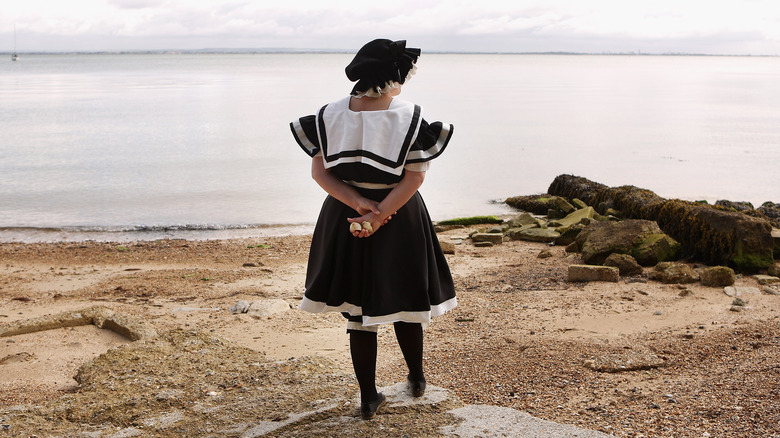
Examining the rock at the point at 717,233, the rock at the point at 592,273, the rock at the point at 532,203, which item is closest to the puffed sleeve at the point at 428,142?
the rock at the point at 592,273

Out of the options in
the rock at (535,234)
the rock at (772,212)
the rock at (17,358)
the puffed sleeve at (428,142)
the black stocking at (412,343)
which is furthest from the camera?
the rock at (772,212)

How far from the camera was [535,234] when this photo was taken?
1034cm

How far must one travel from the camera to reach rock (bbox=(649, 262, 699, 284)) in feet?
23.9

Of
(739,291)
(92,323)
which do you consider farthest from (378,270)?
(739,291)

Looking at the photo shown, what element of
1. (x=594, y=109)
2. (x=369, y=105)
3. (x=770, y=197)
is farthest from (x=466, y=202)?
(x=594, y=109)

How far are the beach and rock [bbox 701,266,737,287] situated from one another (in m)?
0.11

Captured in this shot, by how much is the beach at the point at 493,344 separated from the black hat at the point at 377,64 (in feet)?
5.71

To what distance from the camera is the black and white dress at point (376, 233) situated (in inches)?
150

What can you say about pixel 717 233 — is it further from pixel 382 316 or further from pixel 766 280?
pixel 382 316

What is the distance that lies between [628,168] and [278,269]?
13334mm

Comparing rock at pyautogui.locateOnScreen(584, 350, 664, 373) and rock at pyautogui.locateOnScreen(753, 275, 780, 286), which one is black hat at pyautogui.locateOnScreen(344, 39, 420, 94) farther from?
rock at pyautogui.locateOnScreen(753, 275, 780, 286)

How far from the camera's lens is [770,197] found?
1580 cm

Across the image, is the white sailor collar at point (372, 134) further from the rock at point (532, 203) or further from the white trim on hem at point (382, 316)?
the rock at point (532, 203)

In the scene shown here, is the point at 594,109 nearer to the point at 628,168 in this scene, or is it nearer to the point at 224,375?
the point at 628,168
